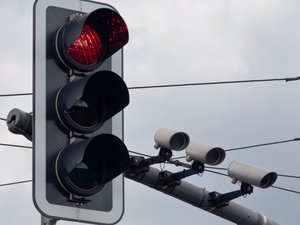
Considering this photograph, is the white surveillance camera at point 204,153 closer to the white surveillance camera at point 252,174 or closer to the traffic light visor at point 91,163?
the white surveillance camera at point 252,174

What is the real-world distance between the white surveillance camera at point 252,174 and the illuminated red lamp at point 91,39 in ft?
24.7

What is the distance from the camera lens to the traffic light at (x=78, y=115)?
18.6 feet

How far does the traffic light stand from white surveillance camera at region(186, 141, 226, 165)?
23.2 feet

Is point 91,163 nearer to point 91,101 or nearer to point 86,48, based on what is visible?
point 91,101

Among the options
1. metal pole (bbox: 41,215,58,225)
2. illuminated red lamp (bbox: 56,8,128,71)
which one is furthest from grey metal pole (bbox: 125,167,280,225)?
illuminated red lamp (bbox: 56,8,128,71)

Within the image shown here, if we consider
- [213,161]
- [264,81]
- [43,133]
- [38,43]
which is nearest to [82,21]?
[38,43]

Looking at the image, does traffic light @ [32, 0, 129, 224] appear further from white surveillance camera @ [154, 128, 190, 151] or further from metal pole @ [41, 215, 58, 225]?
white surveillance camera @ [154, 128, 190, 151]

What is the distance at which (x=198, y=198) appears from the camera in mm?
13562

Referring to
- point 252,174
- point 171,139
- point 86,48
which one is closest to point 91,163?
point 86,48

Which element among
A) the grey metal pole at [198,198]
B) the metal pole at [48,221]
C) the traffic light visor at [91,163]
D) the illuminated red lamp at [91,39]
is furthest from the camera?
the grey metal pole at [198,198]

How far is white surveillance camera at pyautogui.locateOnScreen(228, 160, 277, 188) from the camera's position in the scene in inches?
526

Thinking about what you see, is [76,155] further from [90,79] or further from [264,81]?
[264,81]

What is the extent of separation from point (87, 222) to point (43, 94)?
0.70m

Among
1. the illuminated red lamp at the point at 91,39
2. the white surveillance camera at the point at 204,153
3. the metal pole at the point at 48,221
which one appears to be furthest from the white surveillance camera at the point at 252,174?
the illuminated red lamp at the point at 91,39
